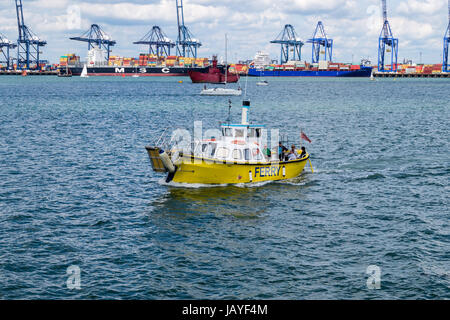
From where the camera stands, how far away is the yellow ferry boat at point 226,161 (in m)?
28.2

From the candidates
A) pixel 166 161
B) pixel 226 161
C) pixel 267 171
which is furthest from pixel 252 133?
pixel 166 161

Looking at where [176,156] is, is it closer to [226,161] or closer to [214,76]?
[226,161]

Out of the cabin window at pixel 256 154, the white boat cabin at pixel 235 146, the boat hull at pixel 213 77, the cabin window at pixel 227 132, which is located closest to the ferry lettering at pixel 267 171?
the white boat cabin at pixel 235 146

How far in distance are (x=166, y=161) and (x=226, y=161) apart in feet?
11.5

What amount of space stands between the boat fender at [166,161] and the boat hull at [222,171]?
1.48 ft

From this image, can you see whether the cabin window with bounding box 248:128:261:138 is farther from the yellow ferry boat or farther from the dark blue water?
the dark blue water

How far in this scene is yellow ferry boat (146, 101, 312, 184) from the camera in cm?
2820

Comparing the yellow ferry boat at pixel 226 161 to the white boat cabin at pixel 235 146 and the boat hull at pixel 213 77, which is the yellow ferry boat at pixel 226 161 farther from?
the boat hull at pixel 213 77

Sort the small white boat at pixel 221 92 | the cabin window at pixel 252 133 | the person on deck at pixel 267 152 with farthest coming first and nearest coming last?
the small white boat at pixel 221 92
the person on deck at pixel 267 152
the cabin window at pixel 252 133

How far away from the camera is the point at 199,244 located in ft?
69.7

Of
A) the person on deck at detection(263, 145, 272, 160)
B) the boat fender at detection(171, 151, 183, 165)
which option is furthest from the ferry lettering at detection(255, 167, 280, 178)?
the boat fender at detection(171, 151, 183, 165)

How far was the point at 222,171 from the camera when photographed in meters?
29.0

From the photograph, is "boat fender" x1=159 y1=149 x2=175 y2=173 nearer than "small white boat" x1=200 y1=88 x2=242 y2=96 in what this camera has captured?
Yes
